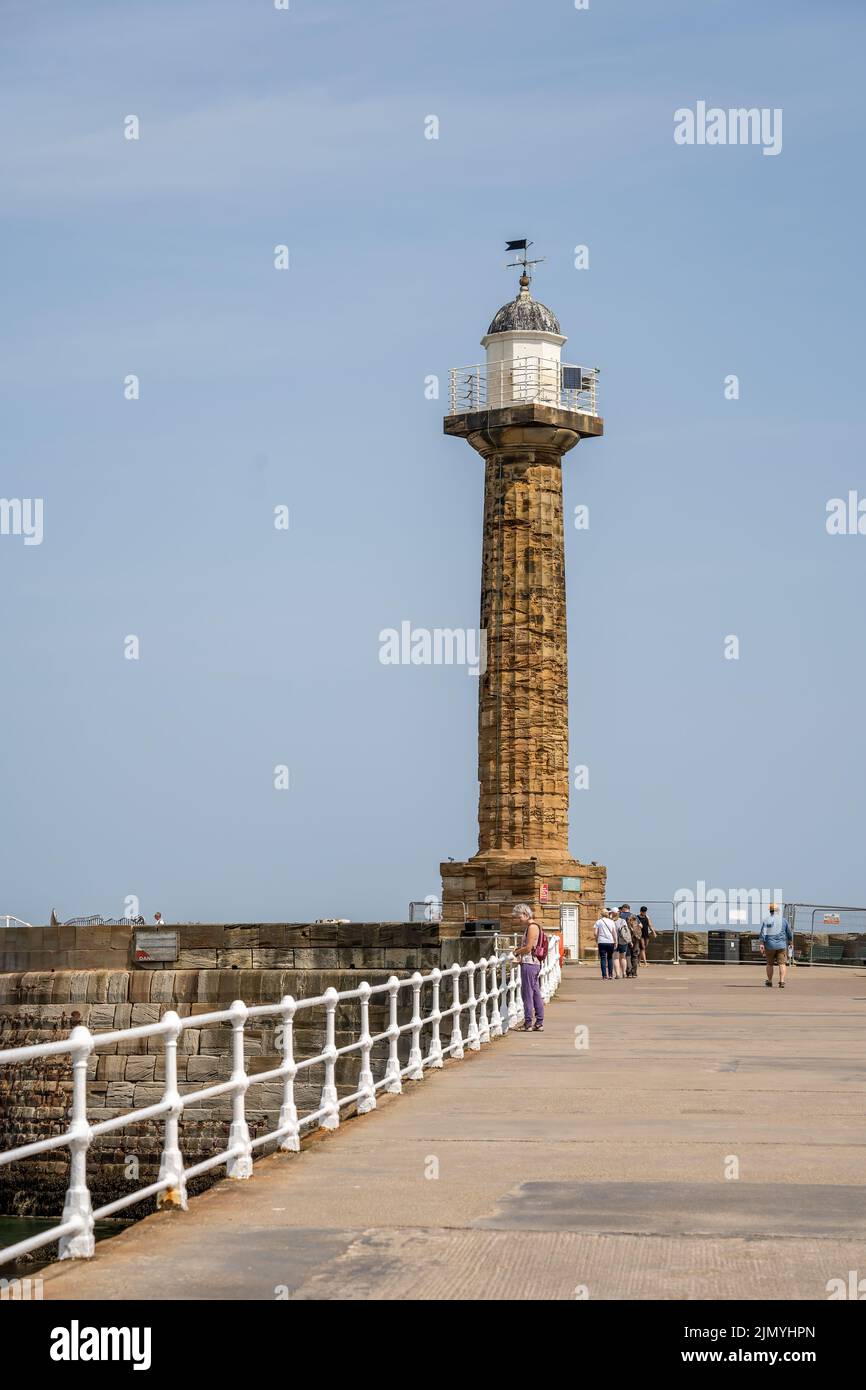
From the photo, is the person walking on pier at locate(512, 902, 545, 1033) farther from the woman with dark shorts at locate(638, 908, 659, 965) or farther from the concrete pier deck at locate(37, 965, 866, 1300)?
the woman with dark shorts at locate(638, 908, 659, 965)

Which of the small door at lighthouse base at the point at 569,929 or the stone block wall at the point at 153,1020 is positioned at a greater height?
the small door at lighthouse base at the point at 569,929

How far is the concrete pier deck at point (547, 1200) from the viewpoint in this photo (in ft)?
27.2

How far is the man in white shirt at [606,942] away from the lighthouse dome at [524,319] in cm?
1871

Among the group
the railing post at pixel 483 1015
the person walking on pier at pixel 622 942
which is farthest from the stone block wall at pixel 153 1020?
the railing post at pixel 483 1015

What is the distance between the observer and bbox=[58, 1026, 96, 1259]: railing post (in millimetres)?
8352

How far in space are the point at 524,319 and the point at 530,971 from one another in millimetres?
31643

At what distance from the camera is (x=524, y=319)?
2085 inches

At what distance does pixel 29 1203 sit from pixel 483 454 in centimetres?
2774

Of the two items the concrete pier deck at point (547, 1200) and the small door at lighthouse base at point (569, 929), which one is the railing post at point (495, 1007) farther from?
the small door at lighthouse base at point (569, 929)

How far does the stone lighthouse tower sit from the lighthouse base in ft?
0.14

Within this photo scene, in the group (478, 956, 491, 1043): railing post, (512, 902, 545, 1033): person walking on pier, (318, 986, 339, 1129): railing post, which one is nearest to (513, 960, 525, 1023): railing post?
(512, 902, 545, 1033): person walking on pier
